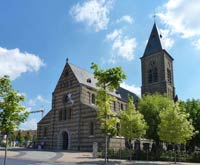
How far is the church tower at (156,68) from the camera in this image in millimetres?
60866

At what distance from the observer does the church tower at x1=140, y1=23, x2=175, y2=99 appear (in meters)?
60.9

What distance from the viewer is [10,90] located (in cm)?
1511

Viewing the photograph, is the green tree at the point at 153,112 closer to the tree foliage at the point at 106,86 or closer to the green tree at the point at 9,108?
the tree foliage at the point at 106,86

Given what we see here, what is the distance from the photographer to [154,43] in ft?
214

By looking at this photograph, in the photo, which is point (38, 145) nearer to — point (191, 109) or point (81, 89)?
point (81, 89)

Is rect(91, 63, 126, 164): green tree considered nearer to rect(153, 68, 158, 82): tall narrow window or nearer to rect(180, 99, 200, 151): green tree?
rect(180, 99, 200, 151): green tree

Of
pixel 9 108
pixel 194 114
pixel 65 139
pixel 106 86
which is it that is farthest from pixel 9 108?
pixel 65 139

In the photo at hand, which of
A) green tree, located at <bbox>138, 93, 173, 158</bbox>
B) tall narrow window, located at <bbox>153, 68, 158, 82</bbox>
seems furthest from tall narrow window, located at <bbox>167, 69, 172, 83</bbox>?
green tree, located at <bbox>138, 93, 173, 158</bbox>

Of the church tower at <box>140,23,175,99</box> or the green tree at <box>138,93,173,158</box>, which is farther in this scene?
the church tower at <box>140,23,175,99</box>

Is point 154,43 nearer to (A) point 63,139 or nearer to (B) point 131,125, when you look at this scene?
(A) point 63,139

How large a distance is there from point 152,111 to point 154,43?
32318 mm

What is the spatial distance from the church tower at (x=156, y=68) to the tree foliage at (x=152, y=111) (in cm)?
2130

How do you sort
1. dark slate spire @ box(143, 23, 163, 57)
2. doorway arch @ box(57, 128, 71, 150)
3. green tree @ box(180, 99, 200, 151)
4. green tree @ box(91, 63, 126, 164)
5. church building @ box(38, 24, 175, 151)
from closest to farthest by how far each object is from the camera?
green tree @ box(91, 63, 126, 164) < green tree @ box(180, 99, 200, 151) < church building @ box(38, 24, 175, 151) < doorway arch @ box(57, 128, 71, 150) < dark slate spire @ box(143, 23, 163, 57)

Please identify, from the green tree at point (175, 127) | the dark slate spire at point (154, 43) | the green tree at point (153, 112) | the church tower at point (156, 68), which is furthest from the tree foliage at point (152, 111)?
the dark slate spire at point (154, 43)
